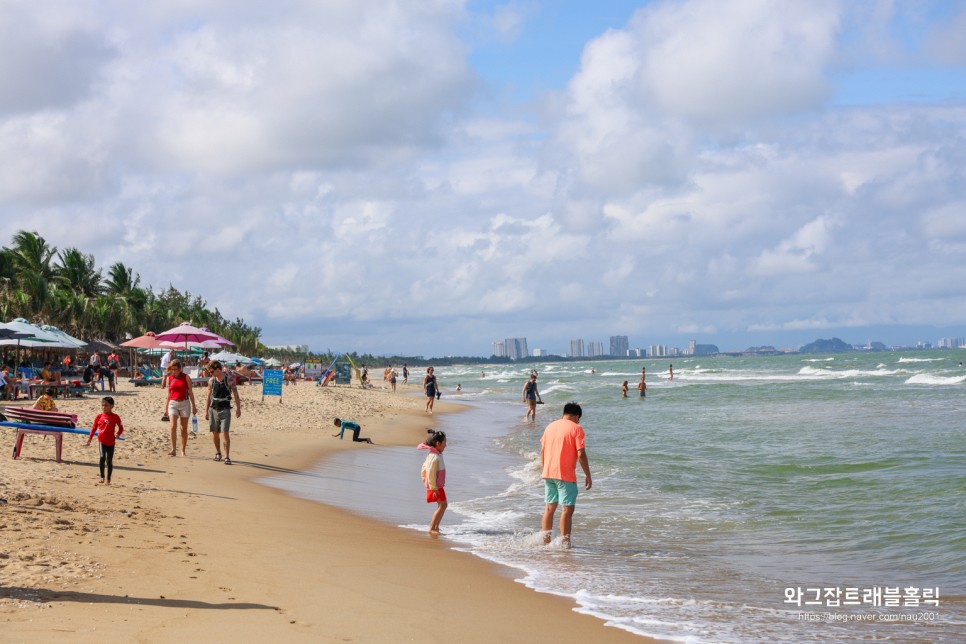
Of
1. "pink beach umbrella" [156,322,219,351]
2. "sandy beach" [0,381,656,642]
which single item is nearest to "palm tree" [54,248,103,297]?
"pink beach umbrella" [156,322,219,351]

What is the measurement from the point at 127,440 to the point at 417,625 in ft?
34.1

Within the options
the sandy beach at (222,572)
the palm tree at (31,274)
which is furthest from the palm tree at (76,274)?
the sandy beach at (222,572)

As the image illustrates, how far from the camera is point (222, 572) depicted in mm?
6363

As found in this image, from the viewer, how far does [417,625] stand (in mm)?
5477

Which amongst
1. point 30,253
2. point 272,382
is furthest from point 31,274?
point 272,382

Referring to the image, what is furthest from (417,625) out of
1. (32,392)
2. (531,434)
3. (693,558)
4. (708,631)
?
(32,392)

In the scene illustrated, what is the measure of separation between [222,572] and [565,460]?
3784 mm

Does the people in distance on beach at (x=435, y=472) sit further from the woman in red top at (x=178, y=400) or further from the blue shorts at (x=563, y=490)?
the woman in red top at (x=178, y=400)

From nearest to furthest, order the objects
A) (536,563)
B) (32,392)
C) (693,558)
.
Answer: (536,563)
(693,558)
(32,392)

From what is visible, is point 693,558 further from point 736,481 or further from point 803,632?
point 736,481

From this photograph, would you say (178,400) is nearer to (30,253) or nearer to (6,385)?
(6,385)

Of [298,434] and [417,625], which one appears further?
[298,434]

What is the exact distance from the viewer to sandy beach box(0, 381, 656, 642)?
16.3 ft

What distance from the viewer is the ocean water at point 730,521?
21.7ft
